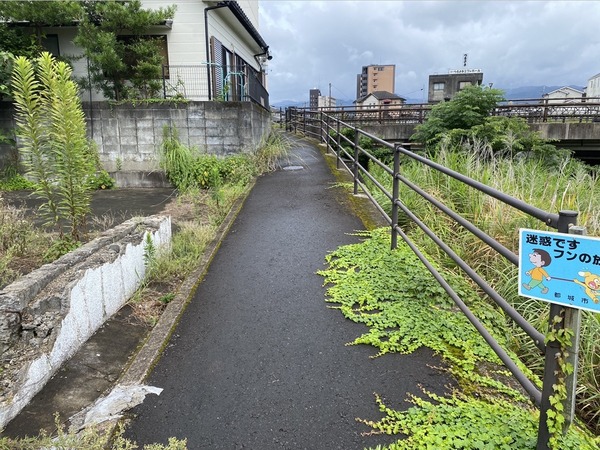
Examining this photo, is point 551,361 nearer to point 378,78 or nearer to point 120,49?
point 120,49

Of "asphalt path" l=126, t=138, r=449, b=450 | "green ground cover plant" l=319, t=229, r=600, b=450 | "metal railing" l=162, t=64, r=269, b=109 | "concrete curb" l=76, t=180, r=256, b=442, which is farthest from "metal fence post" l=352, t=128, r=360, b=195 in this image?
"metal railing" l=162, t=64, r=269, b=109

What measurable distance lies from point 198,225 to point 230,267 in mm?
1624

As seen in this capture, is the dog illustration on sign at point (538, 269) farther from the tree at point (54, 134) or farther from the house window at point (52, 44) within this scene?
the house window at point (52, 44)

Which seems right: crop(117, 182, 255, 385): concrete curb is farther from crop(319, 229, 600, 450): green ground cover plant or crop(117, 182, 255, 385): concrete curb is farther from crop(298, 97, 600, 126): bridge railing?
crop(298, 97, 600, 126): bridge railing

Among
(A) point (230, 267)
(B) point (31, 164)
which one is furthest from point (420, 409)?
(B) point (31, 164)

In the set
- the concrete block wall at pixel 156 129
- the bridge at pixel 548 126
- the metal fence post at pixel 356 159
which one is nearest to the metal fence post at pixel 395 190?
the metal fence post at pixel 356 159

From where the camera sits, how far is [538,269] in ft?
5.71

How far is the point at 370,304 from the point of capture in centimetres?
348

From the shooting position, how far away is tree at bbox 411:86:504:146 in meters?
11.8

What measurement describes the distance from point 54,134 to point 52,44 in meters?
10.4

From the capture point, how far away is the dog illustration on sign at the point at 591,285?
5.08 feet

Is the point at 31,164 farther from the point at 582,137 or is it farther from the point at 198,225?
the point at 582,137

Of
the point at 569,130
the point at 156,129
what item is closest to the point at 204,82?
the point at 156,129

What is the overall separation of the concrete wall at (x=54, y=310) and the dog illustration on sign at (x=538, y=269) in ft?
9.34
